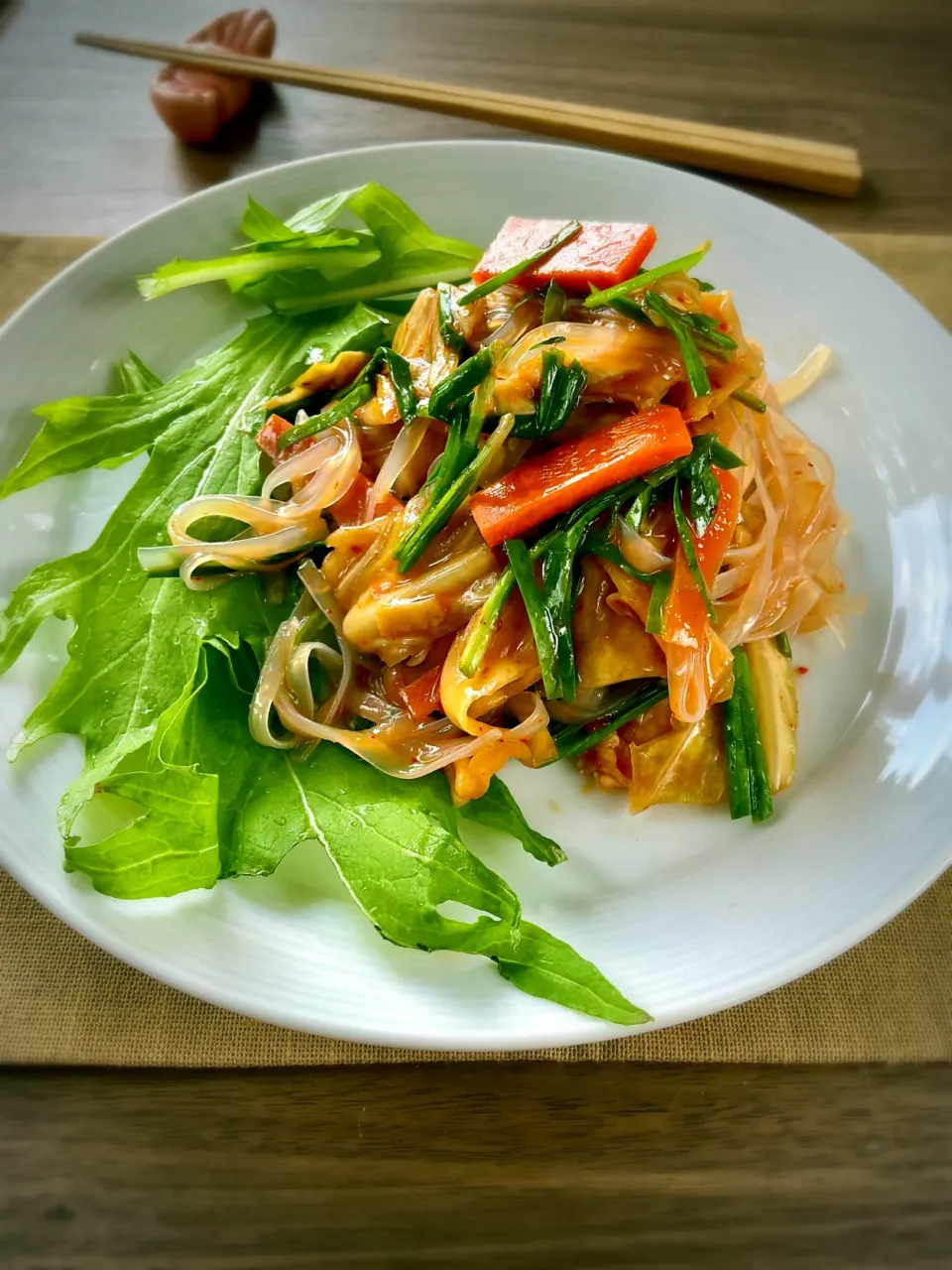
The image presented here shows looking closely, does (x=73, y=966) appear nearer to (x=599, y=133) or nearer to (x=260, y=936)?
(x=260, y=936)

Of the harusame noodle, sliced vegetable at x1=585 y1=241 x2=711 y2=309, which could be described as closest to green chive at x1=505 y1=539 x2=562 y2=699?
the harusame noodle

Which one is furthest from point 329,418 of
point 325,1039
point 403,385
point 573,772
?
point 325,1039

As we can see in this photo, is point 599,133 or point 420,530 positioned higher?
point 599,133

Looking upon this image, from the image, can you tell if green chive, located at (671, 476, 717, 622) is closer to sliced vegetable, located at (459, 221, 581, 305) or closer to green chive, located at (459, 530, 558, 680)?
green chive, located at (459, 530, 558, 680)

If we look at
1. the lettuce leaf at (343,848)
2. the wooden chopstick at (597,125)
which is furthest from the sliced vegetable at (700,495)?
the wooden chopstick at (597,125)

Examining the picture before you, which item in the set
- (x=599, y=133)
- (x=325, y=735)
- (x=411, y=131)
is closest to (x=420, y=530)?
(x=325, y=735)

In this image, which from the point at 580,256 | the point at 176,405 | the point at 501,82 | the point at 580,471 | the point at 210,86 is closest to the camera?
the point at 580,471

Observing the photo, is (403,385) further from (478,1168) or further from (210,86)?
(210,86)
